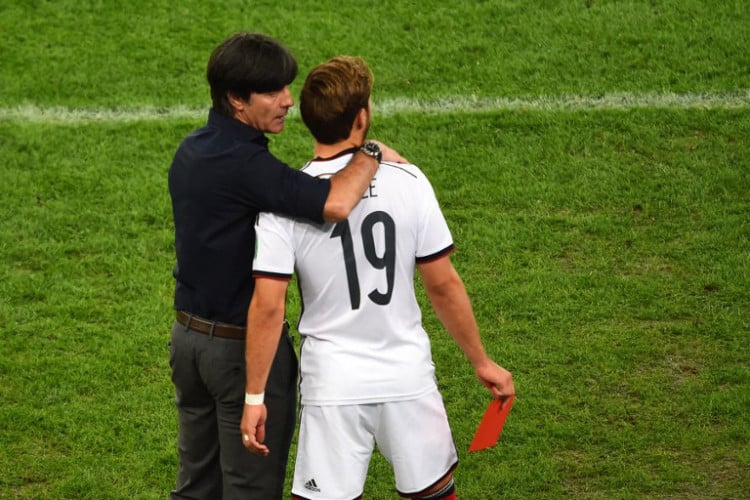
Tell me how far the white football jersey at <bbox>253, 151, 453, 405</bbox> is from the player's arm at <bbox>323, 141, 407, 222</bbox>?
0.20ft

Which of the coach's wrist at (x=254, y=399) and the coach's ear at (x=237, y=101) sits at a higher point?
the coach's ear at (x=237, y=101)

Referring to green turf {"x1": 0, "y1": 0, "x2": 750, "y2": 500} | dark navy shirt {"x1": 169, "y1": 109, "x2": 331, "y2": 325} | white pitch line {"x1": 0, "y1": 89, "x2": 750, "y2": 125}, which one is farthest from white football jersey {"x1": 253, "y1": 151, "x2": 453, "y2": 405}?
white pitch line {"x1": 0, "y1": 89, "x2": 750, "y2": 125}

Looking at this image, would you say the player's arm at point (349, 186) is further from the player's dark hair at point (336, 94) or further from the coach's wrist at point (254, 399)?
the coach's wrist at point (254, 399)

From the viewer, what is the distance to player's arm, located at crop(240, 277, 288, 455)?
3863mm

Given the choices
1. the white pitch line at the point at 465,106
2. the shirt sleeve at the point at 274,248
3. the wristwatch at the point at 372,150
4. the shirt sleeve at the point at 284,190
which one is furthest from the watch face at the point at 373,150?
the white pitch line at the point at 465,106

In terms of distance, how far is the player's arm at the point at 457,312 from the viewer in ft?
13.2

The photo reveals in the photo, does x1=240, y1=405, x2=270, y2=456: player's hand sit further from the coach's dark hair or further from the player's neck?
the coach's dark hair

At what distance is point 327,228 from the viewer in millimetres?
3877

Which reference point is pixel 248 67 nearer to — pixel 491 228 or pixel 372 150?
pixel 372 150

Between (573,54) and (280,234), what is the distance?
5.88 m

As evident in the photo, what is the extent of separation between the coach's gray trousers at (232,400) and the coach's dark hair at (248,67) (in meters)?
0.82

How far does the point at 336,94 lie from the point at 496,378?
1097 millimetres

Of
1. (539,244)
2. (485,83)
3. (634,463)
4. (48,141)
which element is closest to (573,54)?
(485,83)

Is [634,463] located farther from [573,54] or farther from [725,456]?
[573,54]
